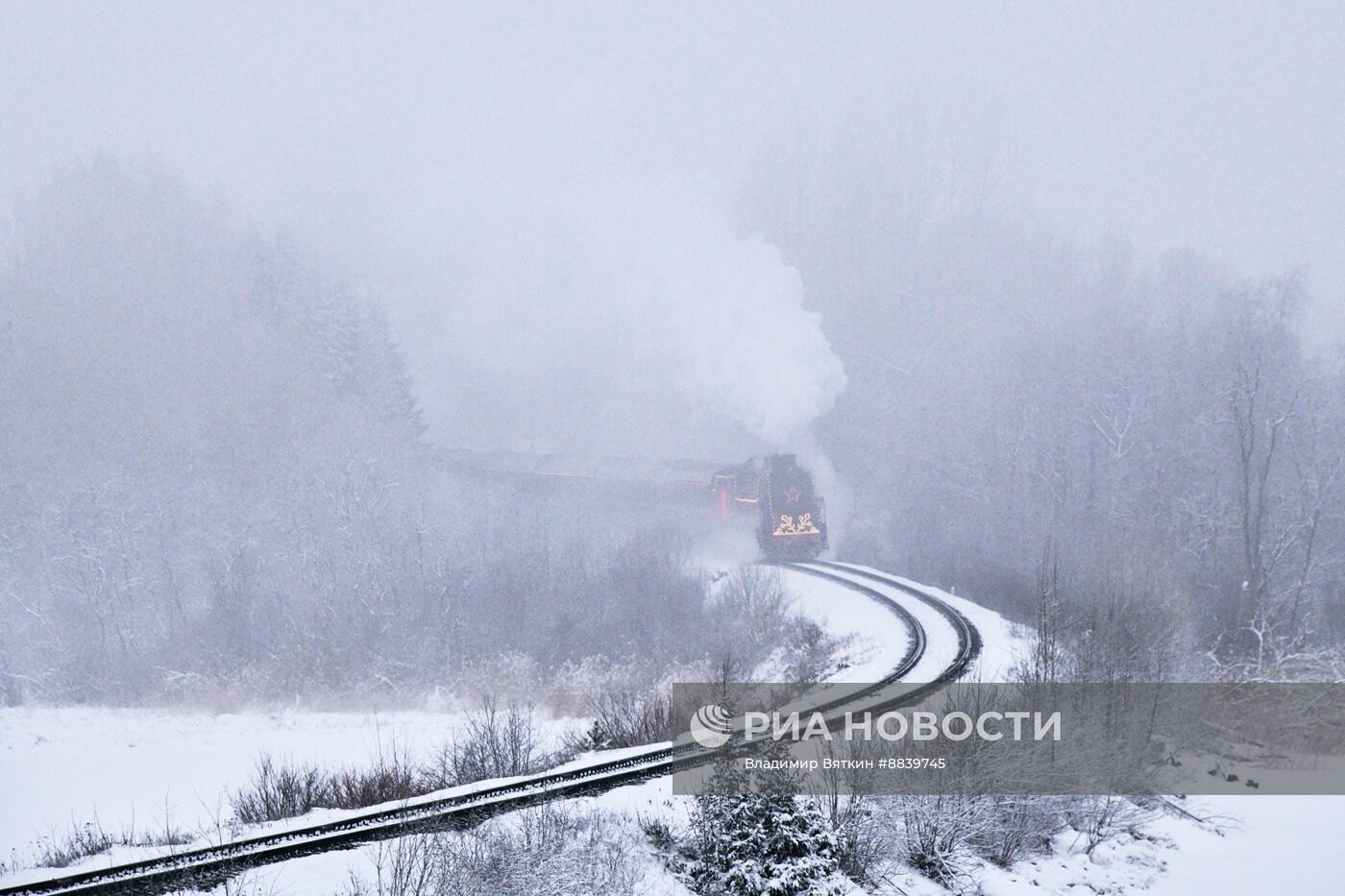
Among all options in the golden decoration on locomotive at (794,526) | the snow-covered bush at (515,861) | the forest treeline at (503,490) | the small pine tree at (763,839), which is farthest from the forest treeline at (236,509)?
the small pine tree at (763,839)

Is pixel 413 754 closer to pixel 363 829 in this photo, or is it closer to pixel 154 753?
pixel 154 753

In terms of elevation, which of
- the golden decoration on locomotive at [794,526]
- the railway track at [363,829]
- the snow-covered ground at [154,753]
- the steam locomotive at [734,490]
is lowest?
the snow-covered ground at [154,753]

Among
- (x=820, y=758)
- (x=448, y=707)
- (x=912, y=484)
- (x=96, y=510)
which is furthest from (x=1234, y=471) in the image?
(x=96, y=510)

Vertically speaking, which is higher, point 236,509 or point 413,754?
point 236,509

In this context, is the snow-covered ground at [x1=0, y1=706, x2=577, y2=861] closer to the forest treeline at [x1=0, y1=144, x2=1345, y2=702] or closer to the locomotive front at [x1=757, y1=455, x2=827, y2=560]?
the forest treeline at [x1=0, y1=144, x2=1345, y2=702]

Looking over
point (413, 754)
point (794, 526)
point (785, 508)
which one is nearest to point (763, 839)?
point (413, 754)

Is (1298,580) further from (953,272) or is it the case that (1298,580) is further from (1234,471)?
(953,272)

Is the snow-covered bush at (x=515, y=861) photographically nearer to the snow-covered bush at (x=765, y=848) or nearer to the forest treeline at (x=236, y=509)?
the snow-covered bush at (x=765, y=848)

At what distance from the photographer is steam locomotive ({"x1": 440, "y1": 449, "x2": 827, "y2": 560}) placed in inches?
1108

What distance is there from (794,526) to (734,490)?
2.93 meters

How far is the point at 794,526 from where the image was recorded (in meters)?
28.4

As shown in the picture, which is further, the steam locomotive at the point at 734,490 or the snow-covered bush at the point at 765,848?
the steam locomotive at the point at 734,490

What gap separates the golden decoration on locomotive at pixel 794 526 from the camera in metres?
28.3

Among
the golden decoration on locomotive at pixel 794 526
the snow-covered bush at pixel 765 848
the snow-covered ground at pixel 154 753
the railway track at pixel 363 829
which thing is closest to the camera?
the railway track at pixel 363 829
